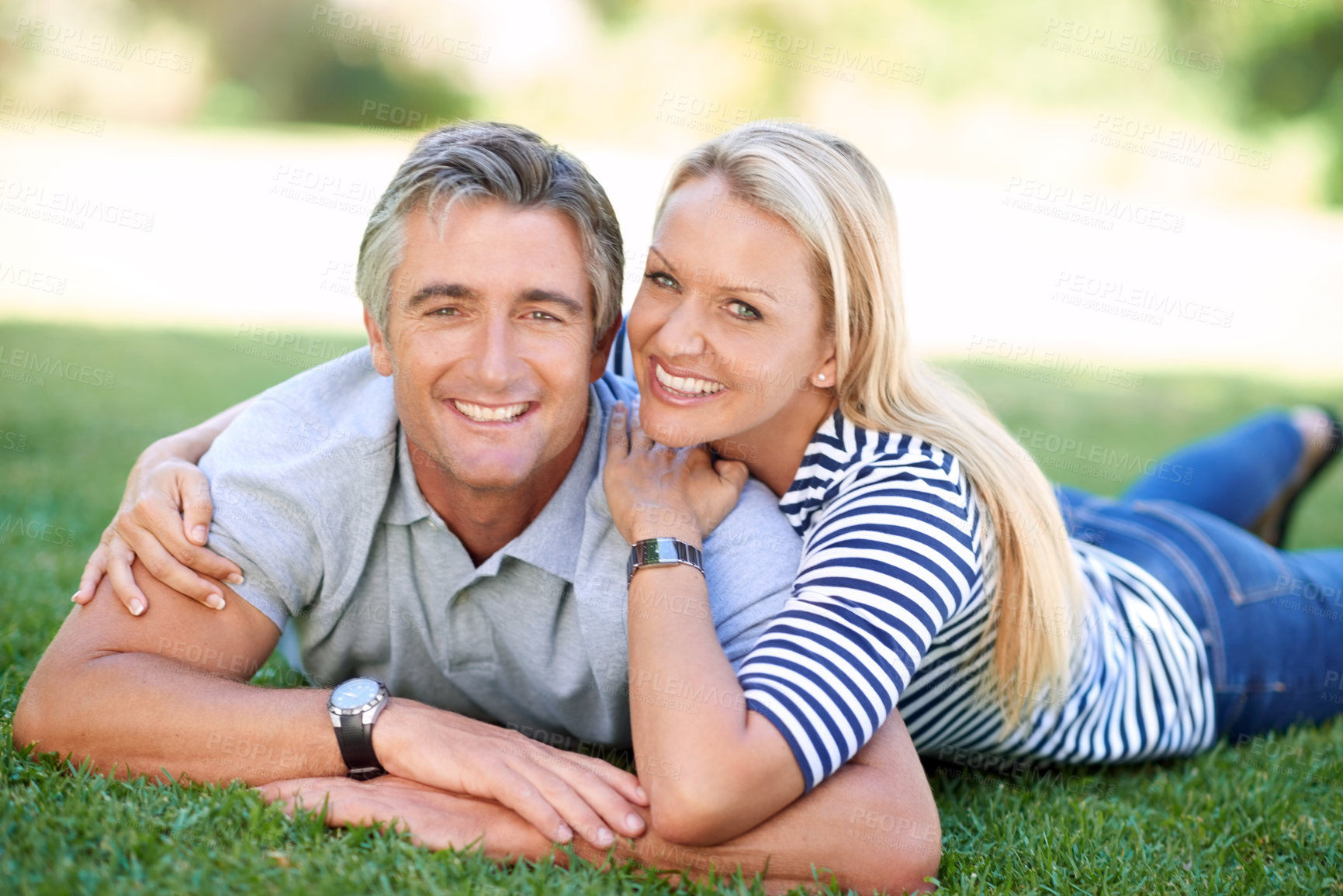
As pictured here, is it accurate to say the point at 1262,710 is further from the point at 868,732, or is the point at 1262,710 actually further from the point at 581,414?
the point at 581,414

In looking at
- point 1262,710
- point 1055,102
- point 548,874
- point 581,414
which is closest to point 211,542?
point 581,414

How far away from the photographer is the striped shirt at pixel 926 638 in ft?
8.18

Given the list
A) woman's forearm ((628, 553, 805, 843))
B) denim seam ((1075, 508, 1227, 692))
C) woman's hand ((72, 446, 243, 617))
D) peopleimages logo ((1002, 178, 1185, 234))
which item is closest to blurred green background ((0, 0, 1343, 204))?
peopleimages logo ((1002, 178, 1185, 234))

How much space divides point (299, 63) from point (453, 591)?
26.9 m

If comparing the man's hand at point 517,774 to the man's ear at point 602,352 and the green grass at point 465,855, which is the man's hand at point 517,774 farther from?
the man's ear at point 602,352

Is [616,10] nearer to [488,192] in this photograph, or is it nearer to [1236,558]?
[1236,558]

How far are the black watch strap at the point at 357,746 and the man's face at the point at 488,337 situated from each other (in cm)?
66

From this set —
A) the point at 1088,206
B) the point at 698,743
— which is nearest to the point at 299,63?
the point at 1088,206

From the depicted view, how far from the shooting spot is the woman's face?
9.82 ft

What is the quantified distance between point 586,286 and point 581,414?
1.11 ft

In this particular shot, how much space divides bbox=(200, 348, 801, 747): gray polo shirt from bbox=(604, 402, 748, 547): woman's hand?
6 cm

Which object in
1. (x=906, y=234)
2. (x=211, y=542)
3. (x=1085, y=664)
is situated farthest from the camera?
(x=906, y=234)

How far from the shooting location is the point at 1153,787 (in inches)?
136

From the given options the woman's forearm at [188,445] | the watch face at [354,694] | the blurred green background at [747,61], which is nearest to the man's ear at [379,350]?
the woman's forearm at [188,445]
